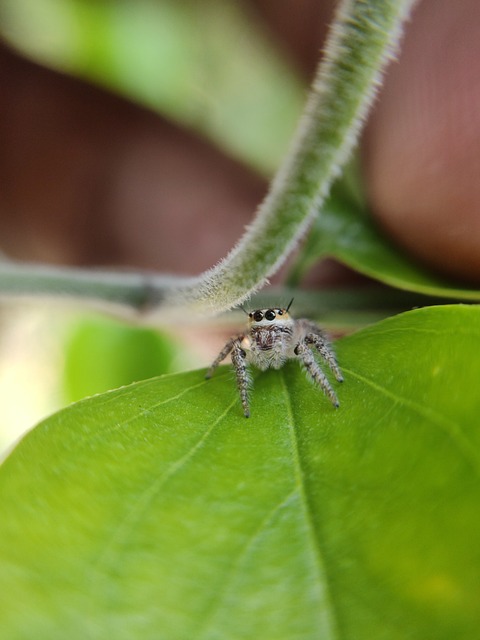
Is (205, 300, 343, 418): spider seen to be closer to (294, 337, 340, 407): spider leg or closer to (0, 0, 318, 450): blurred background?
(294, 337, 340, 407): spider leg

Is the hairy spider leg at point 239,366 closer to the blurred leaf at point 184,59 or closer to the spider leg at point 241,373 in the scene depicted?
the spider leg at point 241,373

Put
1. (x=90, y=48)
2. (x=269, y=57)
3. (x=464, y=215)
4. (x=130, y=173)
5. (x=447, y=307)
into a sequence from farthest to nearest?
(x=130, y=173) → (x=269, y=57) → (x=90, y=48) → (x=464, y=215) → (x=447, y=307)

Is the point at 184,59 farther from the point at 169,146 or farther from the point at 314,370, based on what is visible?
the point at 314,370

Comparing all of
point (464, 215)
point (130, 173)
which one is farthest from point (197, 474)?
point (130, 173)

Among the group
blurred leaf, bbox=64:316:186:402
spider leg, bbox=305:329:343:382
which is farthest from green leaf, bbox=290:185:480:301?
blurred leaf, bbox=64:316:186:402

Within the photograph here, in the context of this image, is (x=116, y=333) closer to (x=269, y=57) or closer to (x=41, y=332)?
(x=41, y=332)

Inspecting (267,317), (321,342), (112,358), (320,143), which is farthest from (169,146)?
(320,143)

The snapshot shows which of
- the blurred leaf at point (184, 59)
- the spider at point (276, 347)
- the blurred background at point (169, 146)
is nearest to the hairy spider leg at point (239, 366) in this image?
the spider at point (276, 347)
